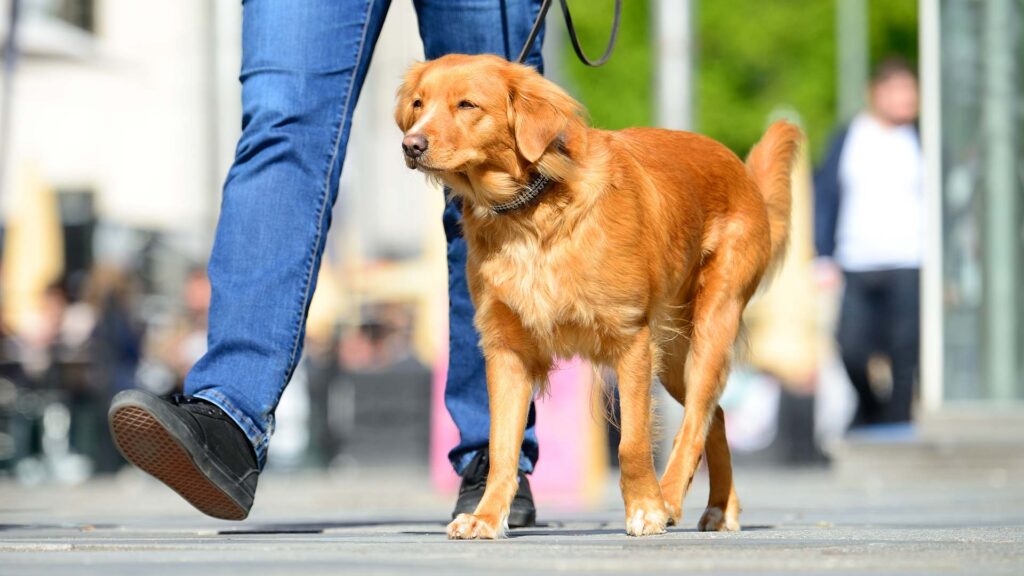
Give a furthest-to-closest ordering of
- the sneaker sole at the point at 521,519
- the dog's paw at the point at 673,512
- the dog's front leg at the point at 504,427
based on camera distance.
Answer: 1. the sneaker sole at the point at 521,519
2. the dog's paw at the point at 673,512
3. the dog's front leg at the point at 504,427

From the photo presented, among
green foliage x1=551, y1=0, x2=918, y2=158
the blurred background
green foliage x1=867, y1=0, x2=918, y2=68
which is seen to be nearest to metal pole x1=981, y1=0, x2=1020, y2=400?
the blurred background

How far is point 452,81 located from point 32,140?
21498mm

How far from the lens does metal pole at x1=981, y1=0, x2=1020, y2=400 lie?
39.0 feet

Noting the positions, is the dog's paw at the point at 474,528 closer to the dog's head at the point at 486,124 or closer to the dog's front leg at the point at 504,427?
the dog's front leg at the point at 504,427

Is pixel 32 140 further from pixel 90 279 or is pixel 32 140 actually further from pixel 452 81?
pixel 452 81

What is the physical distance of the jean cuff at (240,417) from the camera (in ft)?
14.4

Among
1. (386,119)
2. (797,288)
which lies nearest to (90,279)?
(797,288)

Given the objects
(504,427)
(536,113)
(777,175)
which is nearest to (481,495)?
(504,427)

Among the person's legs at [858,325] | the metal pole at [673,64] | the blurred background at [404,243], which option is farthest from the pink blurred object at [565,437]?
the metal pole at [673,64]

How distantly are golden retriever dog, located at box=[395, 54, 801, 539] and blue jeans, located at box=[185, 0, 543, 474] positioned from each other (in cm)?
22

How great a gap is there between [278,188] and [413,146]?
40 centimetres

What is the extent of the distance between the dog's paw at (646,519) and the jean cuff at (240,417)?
914 mm

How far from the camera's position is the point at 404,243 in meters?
33.2

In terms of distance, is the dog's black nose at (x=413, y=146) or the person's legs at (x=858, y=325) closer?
the dog's black nose at (x=413, y=146)
